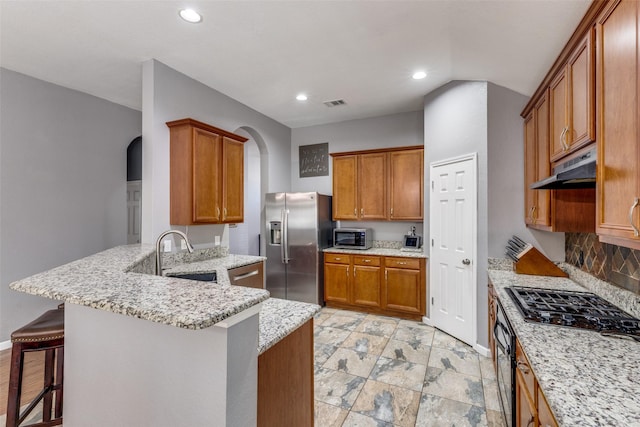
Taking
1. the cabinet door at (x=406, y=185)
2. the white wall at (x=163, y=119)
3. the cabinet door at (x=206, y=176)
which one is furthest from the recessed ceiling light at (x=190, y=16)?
the cabinet door at (x=406, y=185)

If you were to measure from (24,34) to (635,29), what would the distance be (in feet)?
13.3

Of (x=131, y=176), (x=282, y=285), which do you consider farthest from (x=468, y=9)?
(x=131, y=176)

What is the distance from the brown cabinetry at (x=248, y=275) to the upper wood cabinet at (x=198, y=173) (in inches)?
23.4

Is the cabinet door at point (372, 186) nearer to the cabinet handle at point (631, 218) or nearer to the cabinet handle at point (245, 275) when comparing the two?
the cabinet handle at point (245, 275)

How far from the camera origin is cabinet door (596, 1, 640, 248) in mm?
1151

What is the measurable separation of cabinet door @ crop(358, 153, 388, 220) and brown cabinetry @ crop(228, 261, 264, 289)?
5.91 ft

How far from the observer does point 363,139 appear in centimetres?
495

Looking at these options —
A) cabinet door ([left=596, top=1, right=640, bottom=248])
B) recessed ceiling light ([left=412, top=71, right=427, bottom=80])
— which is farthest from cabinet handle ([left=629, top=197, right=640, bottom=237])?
recessed ceiling light ([left=412, top=71, right=427, bottom=80])

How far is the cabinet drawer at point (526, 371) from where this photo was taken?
125 centimetres

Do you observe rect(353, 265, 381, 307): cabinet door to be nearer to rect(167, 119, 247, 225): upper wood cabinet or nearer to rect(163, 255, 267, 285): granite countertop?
rect(163, 255, 267, 285): granite countertop

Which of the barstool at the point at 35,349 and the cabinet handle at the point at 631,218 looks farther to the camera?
the barstool at the point at 35,349

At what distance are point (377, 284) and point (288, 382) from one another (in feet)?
9.91

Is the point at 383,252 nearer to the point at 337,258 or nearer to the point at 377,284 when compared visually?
the point at 377,284

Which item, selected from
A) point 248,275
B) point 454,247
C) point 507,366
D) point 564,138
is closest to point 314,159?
point 248,275
